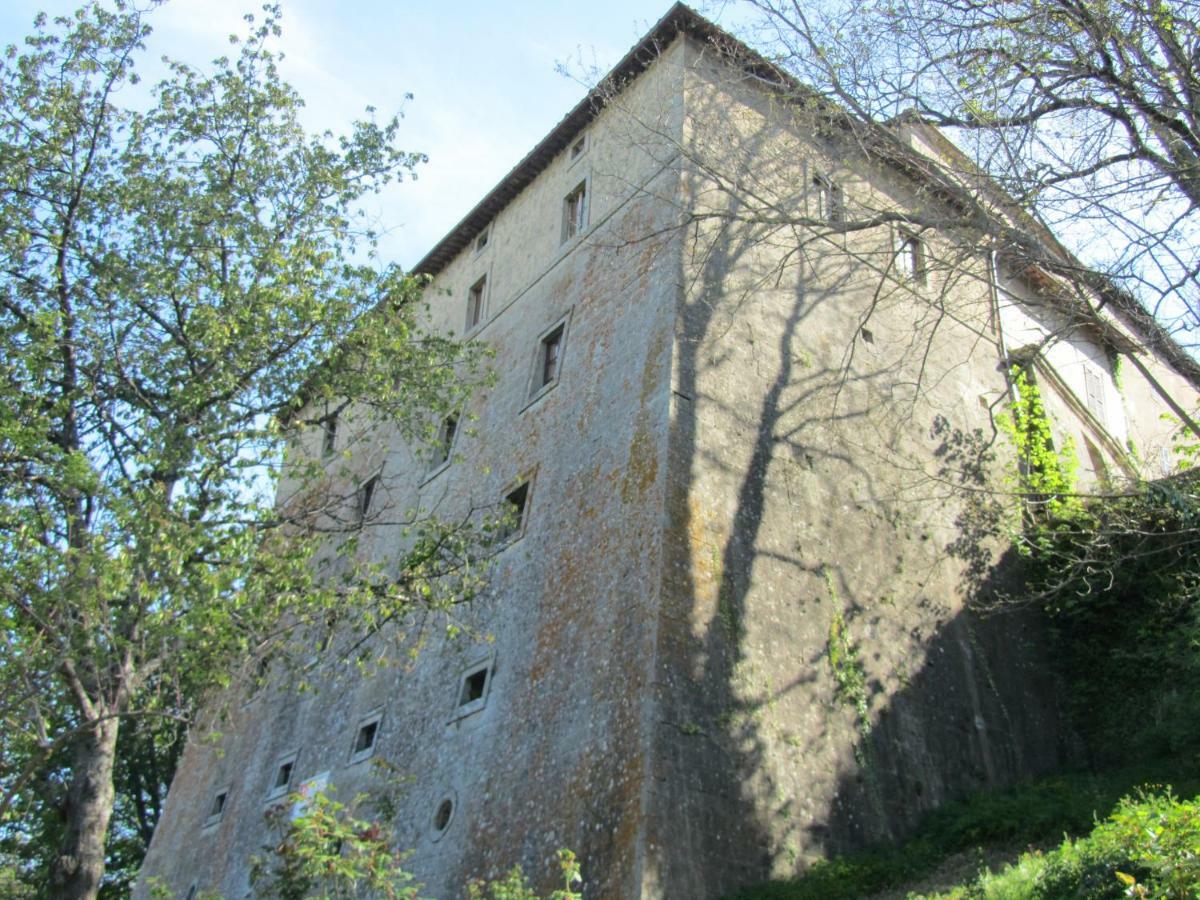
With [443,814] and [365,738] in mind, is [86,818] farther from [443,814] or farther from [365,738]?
[365,738]

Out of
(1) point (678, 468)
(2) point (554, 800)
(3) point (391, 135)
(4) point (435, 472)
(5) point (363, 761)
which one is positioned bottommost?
(2) point (554, 800)

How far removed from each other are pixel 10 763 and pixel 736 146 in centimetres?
1192

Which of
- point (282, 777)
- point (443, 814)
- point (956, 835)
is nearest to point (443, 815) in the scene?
point (443, 814)

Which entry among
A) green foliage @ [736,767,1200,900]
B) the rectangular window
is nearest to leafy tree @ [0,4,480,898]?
green foliage @ [736,767,1200,900]

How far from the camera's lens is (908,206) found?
696 inches

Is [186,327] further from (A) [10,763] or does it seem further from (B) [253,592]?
(A) [10,763]

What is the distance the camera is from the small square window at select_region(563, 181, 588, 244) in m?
16.6

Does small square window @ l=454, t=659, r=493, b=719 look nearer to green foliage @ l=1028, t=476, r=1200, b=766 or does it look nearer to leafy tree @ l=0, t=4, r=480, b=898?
leafy tree @ l=0, t=4, r=480, b=898

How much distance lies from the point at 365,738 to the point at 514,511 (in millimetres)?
3887

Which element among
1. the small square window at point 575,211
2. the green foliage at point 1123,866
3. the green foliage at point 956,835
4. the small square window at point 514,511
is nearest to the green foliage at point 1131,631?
the green foliage at point 956,835

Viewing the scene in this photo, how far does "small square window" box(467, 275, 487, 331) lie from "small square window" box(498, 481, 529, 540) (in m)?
5.27

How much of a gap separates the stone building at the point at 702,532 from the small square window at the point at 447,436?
0.52 ft

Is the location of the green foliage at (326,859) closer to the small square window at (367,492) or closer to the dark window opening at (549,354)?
the dark window opening at (549,354)

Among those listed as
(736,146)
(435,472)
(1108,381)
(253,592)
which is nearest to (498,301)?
(435,472)
